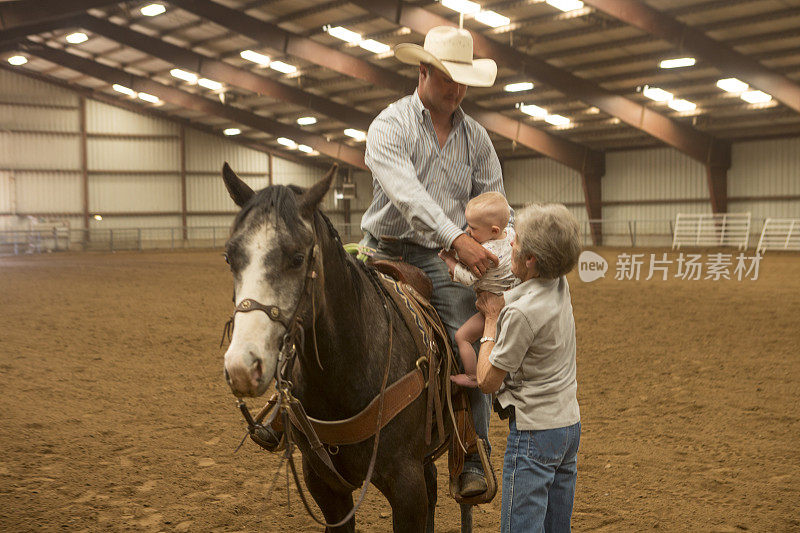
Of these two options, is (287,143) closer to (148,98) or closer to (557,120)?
(148,98)

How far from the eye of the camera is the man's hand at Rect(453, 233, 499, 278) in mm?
2484

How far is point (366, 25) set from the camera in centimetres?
1814

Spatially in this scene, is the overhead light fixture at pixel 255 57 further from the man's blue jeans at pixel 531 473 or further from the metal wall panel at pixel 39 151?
the man's blue jeans at pixel 531 473

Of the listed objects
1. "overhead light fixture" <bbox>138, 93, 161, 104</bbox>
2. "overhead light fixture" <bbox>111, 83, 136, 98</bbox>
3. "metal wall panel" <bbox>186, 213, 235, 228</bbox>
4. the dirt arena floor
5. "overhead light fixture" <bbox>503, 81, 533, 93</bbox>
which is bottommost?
the dirt arena floor

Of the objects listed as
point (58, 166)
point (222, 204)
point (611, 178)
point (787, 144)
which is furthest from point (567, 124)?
point (58, 166)

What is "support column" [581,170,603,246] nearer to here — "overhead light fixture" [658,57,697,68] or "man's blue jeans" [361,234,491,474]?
"overhead light fixture" [658,57,697,68]

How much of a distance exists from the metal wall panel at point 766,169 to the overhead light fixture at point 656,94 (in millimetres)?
5750

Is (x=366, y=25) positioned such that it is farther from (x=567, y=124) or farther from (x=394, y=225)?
(x=394, y=225)

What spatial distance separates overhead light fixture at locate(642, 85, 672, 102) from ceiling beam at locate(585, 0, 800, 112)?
3.61 meters

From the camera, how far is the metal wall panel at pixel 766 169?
962 inches

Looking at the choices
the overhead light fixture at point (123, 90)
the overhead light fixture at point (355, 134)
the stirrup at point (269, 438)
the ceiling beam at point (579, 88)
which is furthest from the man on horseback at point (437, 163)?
the overhead light fixture at point (123, 90)

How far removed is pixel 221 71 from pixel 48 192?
12.0 meters

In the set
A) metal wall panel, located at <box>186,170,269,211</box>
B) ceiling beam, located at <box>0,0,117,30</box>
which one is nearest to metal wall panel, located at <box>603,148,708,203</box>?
metal wall panel, located at <box>186,170,269,211</box>

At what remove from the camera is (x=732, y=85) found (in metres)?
19.6
